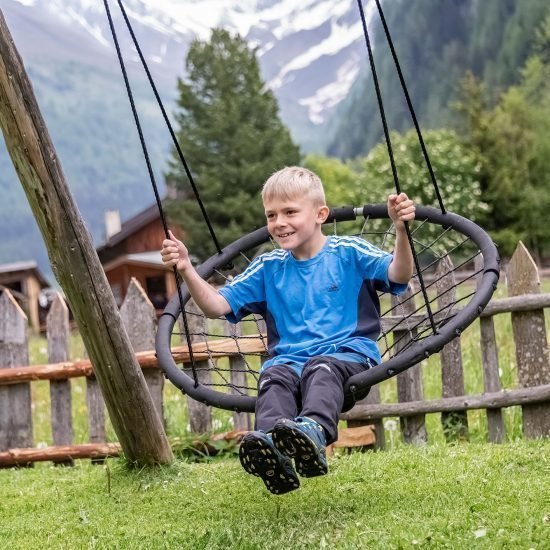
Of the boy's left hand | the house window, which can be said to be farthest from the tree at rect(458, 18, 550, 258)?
the boy's left hand

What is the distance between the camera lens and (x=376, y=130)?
208ft

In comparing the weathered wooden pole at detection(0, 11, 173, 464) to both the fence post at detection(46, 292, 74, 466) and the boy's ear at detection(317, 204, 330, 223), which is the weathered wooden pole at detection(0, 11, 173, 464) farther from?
the fence post at detection(46, 292, 74, 466)

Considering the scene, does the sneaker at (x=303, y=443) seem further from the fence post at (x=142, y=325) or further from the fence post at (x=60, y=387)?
the fence post at (x=60, y=387)

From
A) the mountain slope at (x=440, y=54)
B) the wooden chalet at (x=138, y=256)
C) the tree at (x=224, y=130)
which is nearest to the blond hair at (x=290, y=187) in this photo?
the wooden chalet at (x=138, y=256)

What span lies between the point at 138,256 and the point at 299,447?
26.1 m

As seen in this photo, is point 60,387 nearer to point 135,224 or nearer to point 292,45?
point 135,224

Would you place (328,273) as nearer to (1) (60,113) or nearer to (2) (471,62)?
(2) (471,62)

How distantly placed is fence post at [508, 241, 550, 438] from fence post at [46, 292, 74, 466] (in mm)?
2162

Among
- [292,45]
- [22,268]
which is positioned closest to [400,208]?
[22,268]

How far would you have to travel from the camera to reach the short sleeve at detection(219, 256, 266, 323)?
120 inches

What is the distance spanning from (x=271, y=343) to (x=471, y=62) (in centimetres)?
5291

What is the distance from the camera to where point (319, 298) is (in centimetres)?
288

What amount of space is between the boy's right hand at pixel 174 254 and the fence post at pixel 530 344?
195 cm

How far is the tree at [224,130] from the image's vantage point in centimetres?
2944
